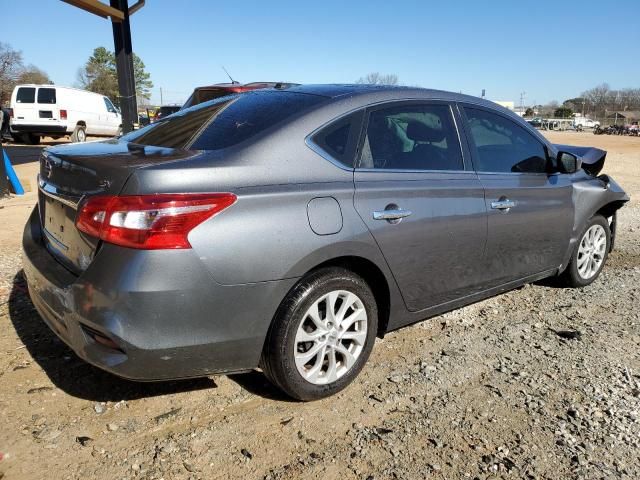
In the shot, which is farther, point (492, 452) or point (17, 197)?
point (17, 197)

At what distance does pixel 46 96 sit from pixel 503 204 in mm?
18707

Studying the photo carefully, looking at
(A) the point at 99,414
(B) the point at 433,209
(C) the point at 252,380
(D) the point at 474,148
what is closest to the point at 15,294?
(A) the point at 99,414

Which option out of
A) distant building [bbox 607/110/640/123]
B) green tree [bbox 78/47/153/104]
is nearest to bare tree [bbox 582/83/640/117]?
distant building [bbox 607/110/640/123]

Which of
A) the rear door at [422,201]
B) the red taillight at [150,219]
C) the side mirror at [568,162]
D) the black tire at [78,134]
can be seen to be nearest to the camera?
the red taillight at [150,219]

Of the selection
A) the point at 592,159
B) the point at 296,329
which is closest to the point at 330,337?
the point at 296,329

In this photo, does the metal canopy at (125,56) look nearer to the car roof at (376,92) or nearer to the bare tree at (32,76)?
the car roof at (376,92)

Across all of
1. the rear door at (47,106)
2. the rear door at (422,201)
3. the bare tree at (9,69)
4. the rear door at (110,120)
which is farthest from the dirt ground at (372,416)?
the bare tree at (9,69)

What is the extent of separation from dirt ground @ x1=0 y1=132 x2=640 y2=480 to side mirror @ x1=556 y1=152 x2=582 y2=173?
1.25 metres

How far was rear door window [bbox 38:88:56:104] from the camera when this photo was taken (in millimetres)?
18344

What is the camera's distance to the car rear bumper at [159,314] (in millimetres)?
2273

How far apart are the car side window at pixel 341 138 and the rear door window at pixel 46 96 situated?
18419 millimetres

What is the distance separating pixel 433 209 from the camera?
318cm

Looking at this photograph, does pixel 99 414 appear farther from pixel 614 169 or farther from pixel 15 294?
pixel 614 169

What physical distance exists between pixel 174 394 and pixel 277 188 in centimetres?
128
